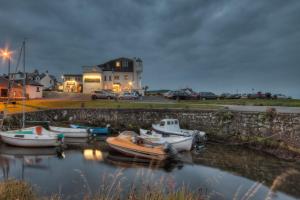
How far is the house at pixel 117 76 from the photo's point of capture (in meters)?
75.0

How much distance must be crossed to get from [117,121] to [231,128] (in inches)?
573

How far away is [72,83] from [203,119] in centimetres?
6035

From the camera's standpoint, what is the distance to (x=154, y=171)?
57.3ft

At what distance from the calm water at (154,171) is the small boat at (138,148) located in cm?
63

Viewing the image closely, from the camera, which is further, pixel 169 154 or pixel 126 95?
pixel 126 95

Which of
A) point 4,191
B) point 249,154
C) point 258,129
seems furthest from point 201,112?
point 4,191

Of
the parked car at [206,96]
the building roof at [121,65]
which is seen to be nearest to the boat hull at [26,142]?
the parked car at [206,96]

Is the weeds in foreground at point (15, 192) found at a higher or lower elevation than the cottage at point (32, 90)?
lower

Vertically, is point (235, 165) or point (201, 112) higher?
point (201, 112)

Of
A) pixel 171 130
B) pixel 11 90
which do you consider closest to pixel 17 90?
pixel 11 90

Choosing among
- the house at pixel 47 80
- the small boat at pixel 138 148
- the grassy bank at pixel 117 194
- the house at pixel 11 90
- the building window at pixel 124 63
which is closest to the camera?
the grassy bank at pixel 117 194

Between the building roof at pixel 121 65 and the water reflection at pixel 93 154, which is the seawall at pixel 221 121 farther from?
the building roof at pixel 121 65

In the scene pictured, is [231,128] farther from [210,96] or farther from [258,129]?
[210,96]

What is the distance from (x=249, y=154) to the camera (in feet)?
72.5
